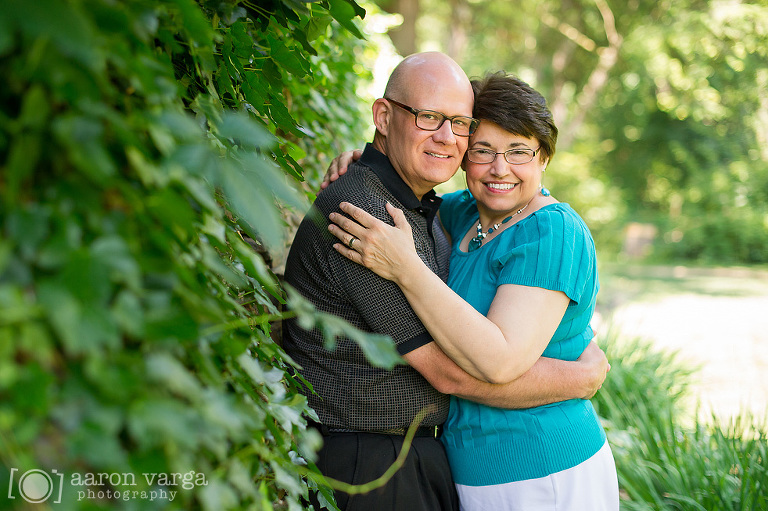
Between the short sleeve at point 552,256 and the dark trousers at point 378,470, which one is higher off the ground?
the short sleeve at point 552,256

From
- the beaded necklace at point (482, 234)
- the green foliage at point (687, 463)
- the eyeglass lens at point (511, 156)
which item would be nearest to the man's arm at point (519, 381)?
the beaded necklace at point (482, 234)

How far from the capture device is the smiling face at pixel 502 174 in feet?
8.23

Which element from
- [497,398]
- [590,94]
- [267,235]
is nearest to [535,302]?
[497,398]

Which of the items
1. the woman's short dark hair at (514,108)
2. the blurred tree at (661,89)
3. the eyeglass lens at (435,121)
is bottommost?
the eyeglass lens at (435,121)

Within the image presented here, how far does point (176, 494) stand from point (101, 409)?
0.22 meters

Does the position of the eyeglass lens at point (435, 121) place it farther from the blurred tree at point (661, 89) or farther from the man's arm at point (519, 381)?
the blurred tree at point (661, 89)

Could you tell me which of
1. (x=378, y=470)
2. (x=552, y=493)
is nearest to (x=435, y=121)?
(x=378, y=470)

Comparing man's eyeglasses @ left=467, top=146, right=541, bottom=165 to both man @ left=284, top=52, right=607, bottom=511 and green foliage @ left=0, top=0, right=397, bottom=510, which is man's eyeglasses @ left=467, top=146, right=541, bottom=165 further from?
green foliage @ left=0, top=0, right=397, bottom=510

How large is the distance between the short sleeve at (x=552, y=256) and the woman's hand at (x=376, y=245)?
414 millimetres

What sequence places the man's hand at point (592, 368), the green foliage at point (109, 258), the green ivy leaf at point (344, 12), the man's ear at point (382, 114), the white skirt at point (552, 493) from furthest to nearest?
the man's ear at point (382, 114), the man's hand at point (592, 368), the white skirt at point (552, 493), the green ivy leaf at point (344, 12), the green foliage at point (109, 258)

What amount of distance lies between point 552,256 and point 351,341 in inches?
31.7

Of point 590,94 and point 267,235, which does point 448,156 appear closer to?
point 267,235

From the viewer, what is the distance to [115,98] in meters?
0.85

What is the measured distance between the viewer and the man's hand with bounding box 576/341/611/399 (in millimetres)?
2279
